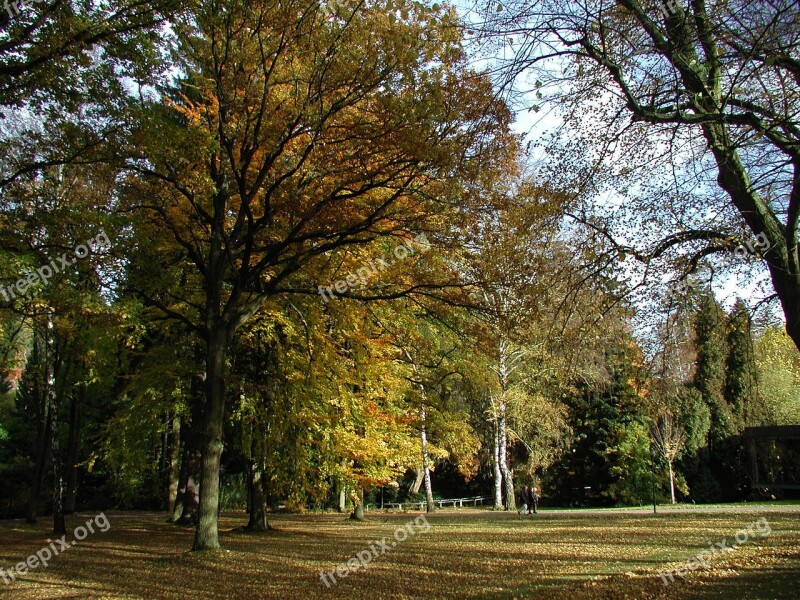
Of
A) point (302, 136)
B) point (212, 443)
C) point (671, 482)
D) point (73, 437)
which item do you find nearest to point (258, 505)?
point (212, 443)

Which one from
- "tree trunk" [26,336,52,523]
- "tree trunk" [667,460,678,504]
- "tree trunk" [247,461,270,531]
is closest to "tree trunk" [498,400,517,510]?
"tree trunk" [667,460,678,504]

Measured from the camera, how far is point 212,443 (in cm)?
1048

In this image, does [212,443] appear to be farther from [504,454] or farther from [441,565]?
[504,454]

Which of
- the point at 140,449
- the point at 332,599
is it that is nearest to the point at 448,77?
the point at 332,599

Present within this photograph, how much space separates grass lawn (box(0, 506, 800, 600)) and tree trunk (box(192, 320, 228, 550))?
1.45 ft

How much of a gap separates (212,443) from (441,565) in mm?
4658

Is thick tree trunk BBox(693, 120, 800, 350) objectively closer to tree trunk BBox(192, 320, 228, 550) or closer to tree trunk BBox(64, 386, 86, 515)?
tree trunk BBox(192, 320, 228, 550)

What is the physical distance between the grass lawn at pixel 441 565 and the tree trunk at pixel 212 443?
0.44m

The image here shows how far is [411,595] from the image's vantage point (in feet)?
23.7

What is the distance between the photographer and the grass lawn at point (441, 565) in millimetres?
7238

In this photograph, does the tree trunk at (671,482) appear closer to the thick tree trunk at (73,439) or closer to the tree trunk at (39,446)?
the thick tree trunk at (73,439)

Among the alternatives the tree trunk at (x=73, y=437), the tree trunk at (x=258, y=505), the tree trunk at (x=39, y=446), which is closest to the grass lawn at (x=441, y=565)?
the tree trunk at (x=258, y=505)

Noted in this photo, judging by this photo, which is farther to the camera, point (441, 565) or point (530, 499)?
point (530, 499)

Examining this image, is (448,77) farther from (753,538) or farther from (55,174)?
(55,174)
